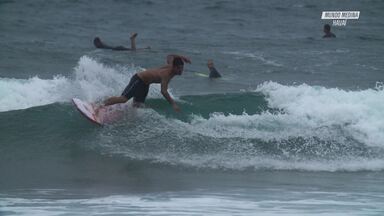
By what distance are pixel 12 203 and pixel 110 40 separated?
16006 mm

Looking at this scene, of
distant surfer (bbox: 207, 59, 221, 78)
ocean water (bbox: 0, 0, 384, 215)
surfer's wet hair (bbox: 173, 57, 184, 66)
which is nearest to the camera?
ocean water (bbox: 0, 0, 384, 215)

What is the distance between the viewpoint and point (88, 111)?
1154 centimetres

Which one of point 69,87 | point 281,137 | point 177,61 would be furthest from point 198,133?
point 69,87

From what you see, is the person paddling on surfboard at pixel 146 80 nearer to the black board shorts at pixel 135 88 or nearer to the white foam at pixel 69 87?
the black board shorts at pixel 135 88

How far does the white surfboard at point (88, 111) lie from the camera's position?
37.4 feet

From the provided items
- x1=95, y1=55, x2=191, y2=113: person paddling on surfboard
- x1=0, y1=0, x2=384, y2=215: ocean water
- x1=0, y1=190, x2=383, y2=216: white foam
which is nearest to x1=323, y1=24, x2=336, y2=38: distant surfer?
x1=0, y1=0, x2=384, y2=215: ocean water

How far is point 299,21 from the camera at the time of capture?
93.2 ft

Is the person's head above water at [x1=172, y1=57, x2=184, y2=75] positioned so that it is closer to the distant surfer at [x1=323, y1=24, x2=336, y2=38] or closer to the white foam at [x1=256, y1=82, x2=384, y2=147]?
the white foam at [x1=256, y1=82, x2=384, y2=147]

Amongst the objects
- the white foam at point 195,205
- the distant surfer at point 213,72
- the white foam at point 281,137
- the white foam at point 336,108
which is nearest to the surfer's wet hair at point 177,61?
the white foam at point 281,137

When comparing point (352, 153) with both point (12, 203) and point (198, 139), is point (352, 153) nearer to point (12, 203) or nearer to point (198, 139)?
point (198, 139)

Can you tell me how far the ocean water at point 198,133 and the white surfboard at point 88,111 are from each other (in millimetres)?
180

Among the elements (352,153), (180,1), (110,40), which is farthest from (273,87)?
(180,1)

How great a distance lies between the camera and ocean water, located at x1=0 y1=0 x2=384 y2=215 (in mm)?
8224

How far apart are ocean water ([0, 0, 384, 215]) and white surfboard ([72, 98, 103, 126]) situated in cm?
18
